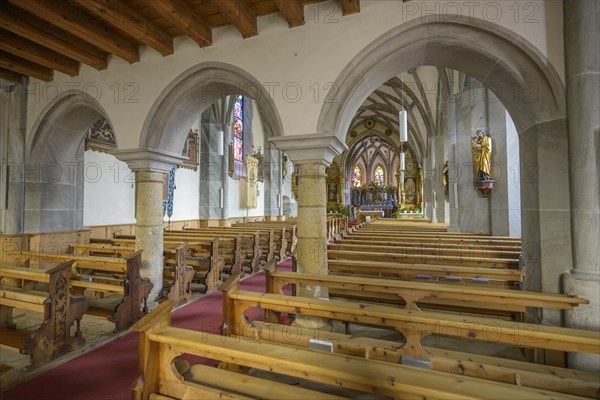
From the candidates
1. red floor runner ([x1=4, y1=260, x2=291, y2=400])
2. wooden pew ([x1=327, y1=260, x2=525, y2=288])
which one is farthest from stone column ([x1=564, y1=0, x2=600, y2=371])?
red floor runner ([x1=4, y1=260, x2=291, y2=400])

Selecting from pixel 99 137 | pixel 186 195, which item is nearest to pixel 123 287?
pixel 99 137

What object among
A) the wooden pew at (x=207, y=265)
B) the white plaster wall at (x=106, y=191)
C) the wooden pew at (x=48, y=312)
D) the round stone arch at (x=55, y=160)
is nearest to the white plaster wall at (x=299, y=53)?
the round stone arch at (x=55, y=160)

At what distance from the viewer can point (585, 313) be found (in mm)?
2670

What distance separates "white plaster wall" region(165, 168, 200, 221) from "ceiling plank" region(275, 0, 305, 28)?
25.8 feet

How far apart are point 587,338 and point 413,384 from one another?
4.24ft

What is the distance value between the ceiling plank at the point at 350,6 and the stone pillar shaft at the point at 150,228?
362 cm

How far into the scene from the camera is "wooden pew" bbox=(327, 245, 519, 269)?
12.3ft

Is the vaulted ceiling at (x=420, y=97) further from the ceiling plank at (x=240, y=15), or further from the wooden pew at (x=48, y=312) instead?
the wooden pew at (x=48, y=312)

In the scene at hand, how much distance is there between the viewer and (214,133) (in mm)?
12000

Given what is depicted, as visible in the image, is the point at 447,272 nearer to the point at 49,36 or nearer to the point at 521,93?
the point at 521,93

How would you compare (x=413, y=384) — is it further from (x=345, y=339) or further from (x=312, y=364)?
(x=345, y=339)

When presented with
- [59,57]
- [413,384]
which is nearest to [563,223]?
[413,384]

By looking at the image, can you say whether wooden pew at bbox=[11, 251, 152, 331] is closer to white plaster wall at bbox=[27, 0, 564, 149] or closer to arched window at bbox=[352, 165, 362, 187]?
white plaster wall at bbox=[27, 0, 564, 149]

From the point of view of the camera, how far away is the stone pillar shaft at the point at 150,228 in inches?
191
